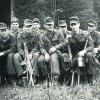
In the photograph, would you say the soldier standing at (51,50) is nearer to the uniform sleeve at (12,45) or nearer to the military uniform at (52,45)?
the military uniform at (52,45)

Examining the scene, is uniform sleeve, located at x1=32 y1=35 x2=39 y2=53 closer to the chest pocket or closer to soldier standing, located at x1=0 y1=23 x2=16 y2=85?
the chest pocket

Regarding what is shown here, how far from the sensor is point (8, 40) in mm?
9016

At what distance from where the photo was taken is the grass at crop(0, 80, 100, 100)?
7.44 metres

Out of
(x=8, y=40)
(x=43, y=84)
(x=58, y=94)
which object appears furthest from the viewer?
(x=8, y=40)

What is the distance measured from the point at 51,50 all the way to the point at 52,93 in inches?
53.6

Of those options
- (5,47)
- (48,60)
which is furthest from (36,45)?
(5,47)

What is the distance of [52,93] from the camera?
7504mm

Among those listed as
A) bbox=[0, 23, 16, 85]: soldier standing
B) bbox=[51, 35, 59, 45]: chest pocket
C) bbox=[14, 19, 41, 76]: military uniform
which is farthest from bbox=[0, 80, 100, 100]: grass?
bbox=[51, 35, 59, 45]: chest pocket

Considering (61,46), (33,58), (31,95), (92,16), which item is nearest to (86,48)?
(61,46)

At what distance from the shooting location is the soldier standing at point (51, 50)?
8.45 meters

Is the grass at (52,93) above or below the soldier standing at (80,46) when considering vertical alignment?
below

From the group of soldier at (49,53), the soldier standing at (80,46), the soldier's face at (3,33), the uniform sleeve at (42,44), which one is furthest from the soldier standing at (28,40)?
the soldier standing at (80,46)

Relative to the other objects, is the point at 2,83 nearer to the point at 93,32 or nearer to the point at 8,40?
the point at 8,40

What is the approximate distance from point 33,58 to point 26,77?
0.47m
